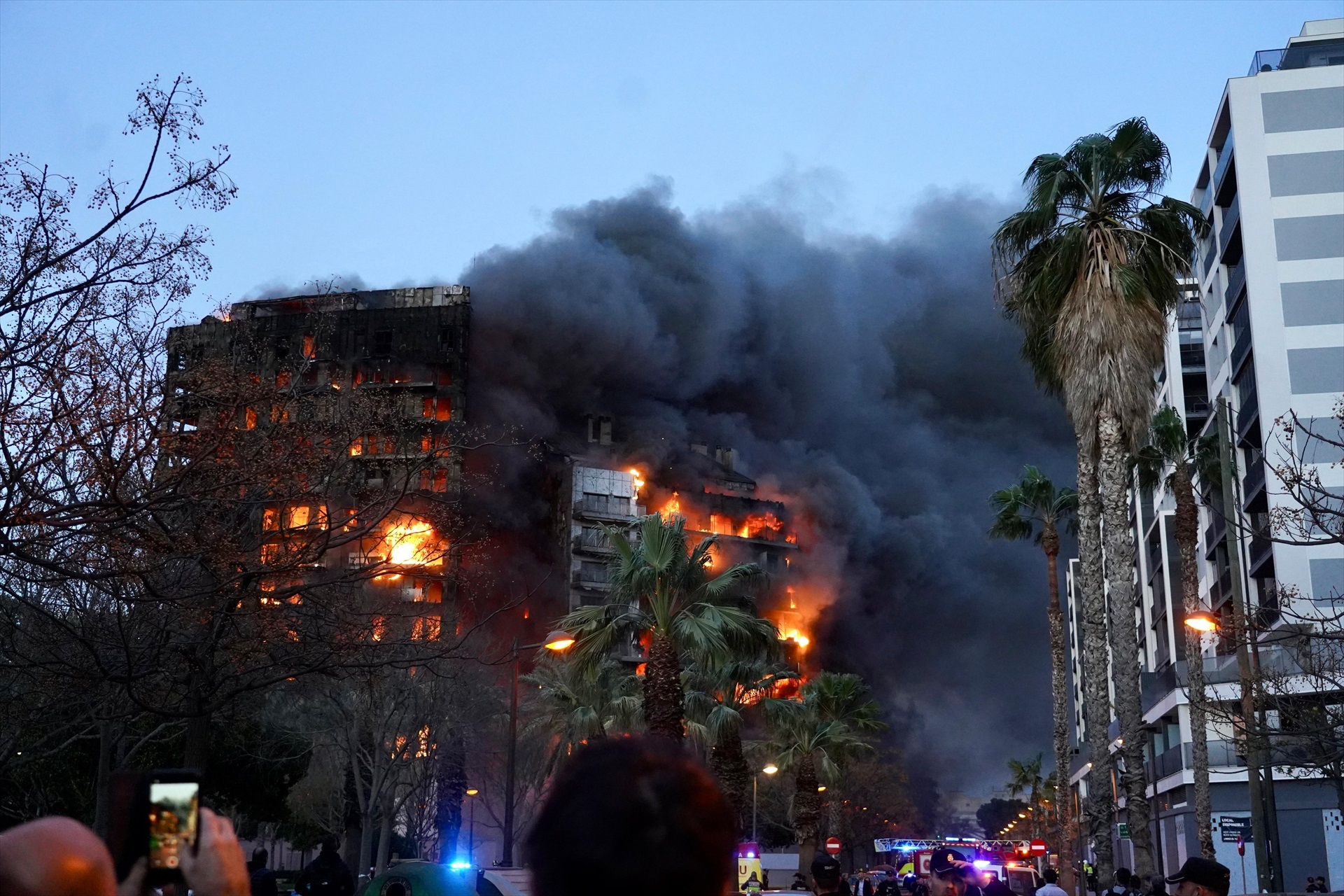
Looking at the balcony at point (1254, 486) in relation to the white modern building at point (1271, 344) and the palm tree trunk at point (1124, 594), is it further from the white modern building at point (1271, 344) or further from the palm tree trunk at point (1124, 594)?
the palm tree trunk at point (1124, 594)

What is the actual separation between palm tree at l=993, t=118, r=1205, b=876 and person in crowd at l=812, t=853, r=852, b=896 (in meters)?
15.9

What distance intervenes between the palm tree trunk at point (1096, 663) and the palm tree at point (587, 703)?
36.1 feet

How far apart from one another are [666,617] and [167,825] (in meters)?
26.4

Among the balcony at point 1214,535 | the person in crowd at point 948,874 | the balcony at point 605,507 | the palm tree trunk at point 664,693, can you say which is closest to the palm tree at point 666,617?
the palm tree trunk at point 664,693

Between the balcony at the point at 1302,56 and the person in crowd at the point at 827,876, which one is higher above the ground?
the balcony at the point at 1302,56

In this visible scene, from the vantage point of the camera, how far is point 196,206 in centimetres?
1187

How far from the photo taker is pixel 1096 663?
25828 millimetres

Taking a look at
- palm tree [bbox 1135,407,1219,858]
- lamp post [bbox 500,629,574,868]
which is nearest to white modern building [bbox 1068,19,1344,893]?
palm tree [bbox 1135,407,1219,858]

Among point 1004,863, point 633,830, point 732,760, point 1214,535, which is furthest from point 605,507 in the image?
point 633,830

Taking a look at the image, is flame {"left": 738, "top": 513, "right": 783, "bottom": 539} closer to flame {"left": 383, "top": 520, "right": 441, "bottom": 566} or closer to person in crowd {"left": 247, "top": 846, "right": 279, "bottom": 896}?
flame {"left": 383, "top": 520, "right": 441, "bottom": 566}

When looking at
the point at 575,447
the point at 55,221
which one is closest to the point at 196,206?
the point at 55,221

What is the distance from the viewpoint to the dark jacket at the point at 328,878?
14305mm

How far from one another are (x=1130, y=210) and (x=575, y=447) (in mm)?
70832

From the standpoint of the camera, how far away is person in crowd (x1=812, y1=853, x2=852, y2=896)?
26.6 ft
